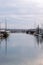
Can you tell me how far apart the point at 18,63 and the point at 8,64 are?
25.7 inches

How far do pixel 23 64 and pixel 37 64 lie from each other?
30.6 inches

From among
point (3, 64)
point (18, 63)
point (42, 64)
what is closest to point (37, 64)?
point (42, 64)

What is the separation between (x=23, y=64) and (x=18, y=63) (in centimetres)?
49

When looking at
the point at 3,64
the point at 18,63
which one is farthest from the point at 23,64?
the point at 3,64

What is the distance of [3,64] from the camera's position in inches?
395

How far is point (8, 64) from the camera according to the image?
32.2ft

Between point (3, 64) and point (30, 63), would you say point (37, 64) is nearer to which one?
point (30, 63)

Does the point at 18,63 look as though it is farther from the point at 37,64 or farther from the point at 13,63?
the point at 37,64

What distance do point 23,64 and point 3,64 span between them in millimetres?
1166

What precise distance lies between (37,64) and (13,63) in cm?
140

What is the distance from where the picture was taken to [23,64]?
32.1 feet

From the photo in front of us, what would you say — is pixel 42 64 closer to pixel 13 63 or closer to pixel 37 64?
pixel 37 64

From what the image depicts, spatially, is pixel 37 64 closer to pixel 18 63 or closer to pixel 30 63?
pixel 30 63

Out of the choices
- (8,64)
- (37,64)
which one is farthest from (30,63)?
(8,64)
